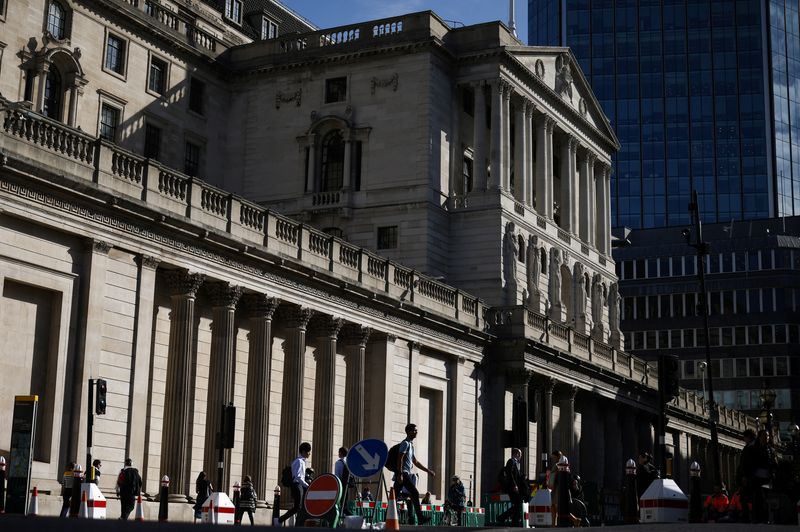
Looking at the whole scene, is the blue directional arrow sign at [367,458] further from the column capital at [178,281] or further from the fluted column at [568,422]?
the fluted column at [568,422]

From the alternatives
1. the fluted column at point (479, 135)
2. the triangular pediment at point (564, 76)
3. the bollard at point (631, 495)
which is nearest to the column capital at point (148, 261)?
the bollard at point (631, 495)

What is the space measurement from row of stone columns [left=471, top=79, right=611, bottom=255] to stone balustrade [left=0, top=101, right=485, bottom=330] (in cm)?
1349

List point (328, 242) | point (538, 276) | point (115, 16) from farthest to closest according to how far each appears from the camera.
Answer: point (538, 276)
point (115, 16)
point (328, 242)

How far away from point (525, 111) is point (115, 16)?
→ 21485 mm

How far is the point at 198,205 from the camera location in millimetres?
37125

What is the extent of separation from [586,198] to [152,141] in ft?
89.2

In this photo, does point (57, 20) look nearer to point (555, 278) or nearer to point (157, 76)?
point (157, 76)

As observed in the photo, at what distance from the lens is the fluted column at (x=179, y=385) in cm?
3525

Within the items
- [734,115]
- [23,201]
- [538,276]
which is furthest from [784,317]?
[23,201]

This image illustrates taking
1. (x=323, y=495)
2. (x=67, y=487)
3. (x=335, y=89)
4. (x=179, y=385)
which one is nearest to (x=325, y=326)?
(x=179, y=385)

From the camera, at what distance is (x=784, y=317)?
10819 centimetres

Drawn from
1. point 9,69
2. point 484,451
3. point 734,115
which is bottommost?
point 484,451

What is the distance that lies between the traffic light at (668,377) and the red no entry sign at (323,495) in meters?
7.76

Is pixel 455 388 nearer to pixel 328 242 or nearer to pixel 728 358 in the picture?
pixel 328 242
